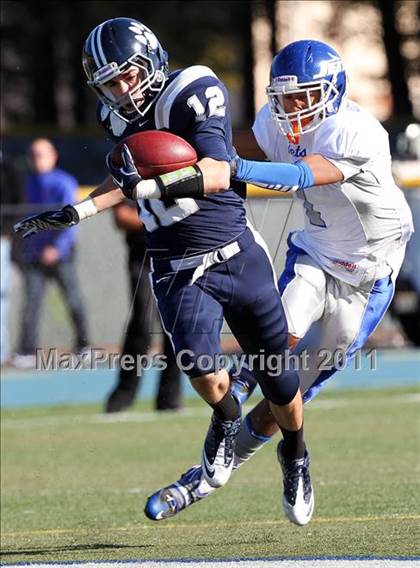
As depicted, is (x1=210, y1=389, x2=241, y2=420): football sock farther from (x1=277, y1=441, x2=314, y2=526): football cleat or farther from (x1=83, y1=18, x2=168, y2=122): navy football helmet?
(x1=83, y1=18, x2=168, y2=122): navy football helmet

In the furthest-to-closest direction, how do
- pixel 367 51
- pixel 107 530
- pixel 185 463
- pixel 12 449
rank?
pixel 367 51 → pixel 12 449 → pixel 185 463 → pixel 107 530

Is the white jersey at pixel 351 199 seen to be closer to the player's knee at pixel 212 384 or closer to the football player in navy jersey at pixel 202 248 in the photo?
the football player in navy jersey at pixel 202 248

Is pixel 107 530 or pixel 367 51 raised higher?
pixel 107 530

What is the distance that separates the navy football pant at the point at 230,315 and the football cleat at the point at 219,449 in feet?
0.74

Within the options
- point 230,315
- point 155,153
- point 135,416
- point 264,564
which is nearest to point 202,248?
point 230,315

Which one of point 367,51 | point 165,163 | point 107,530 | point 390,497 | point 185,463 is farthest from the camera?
point 367,51

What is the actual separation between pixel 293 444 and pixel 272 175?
1.21 meters

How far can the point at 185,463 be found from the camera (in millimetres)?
8359

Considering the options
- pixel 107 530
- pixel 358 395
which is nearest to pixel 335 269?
pixel 107 530

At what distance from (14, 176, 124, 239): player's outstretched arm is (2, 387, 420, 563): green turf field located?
4.37 feet

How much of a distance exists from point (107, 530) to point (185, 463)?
2079mm

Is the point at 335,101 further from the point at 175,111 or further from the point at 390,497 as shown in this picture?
the point at 390,497

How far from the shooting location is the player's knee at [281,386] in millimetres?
5613

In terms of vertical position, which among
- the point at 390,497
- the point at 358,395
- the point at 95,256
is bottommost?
the point at 358,395
